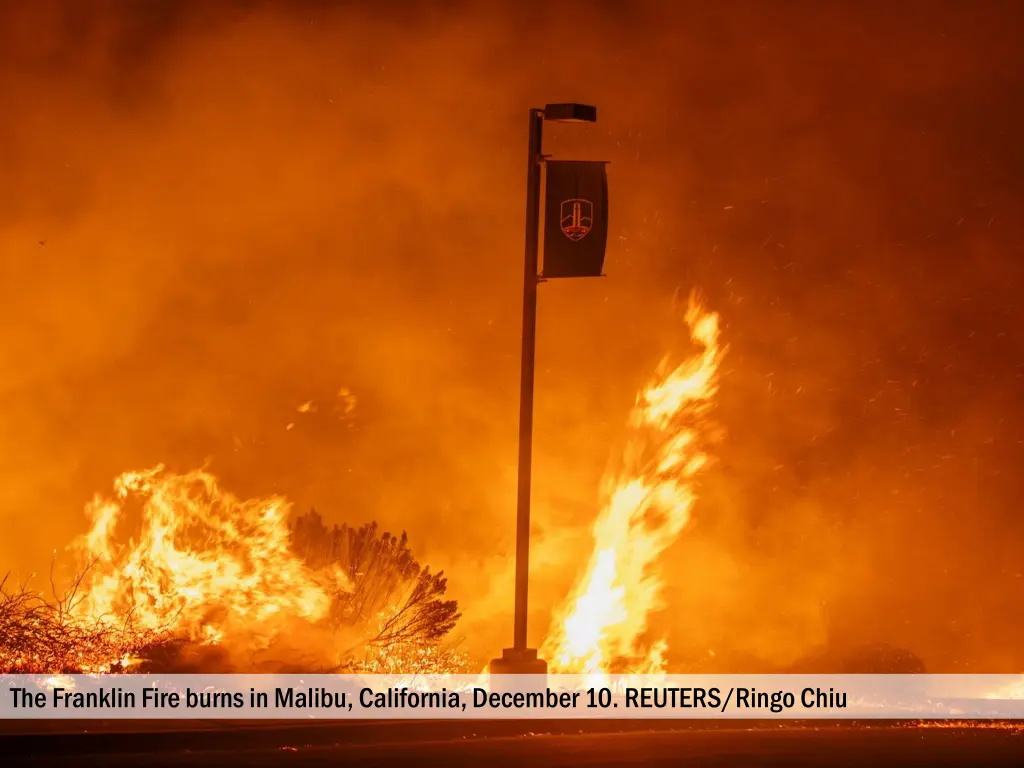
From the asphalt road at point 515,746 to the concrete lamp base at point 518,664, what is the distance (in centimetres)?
135

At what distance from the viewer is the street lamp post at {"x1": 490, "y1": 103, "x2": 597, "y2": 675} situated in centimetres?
1453

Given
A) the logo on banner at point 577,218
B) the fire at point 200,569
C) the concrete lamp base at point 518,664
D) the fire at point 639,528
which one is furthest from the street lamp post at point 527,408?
the fire at point 639,528

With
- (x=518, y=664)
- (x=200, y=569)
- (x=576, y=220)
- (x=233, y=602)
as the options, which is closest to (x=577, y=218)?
(x=576, y=220)

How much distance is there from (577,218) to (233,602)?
530 centimetres

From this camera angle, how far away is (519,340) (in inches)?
837

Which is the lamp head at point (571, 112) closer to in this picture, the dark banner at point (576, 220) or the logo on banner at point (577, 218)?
the dark banner at point (576, 220)

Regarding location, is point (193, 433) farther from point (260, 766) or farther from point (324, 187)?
point (260, 766)

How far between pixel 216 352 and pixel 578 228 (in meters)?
7.78

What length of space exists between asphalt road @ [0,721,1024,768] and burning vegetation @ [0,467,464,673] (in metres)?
3.32

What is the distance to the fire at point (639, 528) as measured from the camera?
18125 mm

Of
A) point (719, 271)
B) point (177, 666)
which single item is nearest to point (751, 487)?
point (719, 271)
